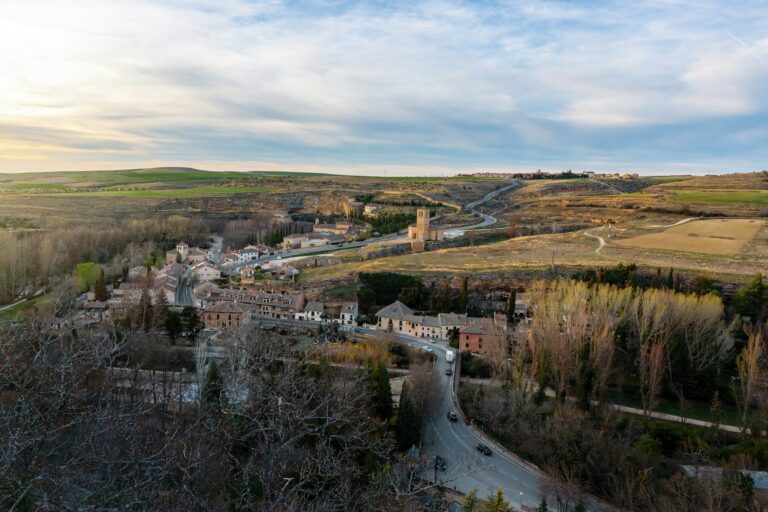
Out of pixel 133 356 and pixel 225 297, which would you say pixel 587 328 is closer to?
pixel 133 356

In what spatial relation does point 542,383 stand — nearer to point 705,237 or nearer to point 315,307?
point 315,307

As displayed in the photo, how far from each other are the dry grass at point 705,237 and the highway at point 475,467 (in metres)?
35.3

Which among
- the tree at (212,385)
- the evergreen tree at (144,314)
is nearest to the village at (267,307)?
the evergreen tree at (144,314)

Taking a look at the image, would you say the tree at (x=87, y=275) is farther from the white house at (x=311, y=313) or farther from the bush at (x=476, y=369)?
the bush at (x=476, y=369)

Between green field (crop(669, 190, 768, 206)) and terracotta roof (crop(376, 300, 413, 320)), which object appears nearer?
terracotta roof (crop(376, 300, 413, 320))

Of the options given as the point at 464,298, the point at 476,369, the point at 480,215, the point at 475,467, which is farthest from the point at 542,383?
the point at 480,215

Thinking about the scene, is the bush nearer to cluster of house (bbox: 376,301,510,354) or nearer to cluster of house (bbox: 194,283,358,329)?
cluster of house (bbox: 376,301,510,354)

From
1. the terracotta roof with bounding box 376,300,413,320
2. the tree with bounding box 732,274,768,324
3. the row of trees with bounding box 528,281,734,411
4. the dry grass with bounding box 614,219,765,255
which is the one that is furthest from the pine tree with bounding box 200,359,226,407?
the dry grass with bounding box 614,219,765,255

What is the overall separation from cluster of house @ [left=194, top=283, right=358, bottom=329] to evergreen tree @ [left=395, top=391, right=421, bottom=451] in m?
16.5

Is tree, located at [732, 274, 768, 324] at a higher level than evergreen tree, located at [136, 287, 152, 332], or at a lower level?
higher

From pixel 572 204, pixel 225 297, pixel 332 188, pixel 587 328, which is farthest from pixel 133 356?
pixel 332 188

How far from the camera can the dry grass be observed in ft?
156

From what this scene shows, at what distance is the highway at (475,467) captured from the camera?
18094 millimetres

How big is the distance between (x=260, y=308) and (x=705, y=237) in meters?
45.8
